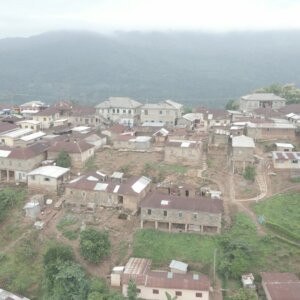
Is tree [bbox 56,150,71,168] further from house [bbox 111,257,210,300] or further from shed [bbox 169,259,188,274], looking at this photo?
shed [bbox 169,259,188,274]

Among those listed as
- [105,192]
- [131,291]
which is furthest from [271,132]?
[131,291]

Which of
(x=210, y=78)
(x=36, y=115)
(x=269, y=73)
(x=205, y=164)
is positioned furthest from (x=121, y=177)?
(x=269, y=73)

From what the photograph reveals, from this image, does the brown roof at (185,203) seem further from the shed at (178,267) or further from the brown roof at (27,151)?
the brown roof at (27,151)

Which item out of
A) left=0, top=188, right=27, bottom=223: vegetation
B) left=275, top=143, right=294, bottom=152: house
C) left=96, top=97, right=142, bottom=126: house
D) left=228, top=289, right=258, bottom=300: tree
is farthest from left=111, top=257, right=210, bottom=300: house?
left=96, top=97, right=142, bottom=126: house

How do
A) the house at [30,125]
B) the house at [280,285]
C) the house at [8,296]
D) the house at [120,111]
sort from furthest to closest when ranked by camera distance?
the house at [120,111] → the house at [30,125] → the house at [8,296] → the house at [280,285]

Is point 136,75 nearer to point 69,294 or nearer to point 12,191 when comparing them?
point 12,191

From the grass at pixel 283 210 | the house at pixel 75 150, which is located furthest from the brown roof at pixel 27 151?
the grass at pixel 283 210
